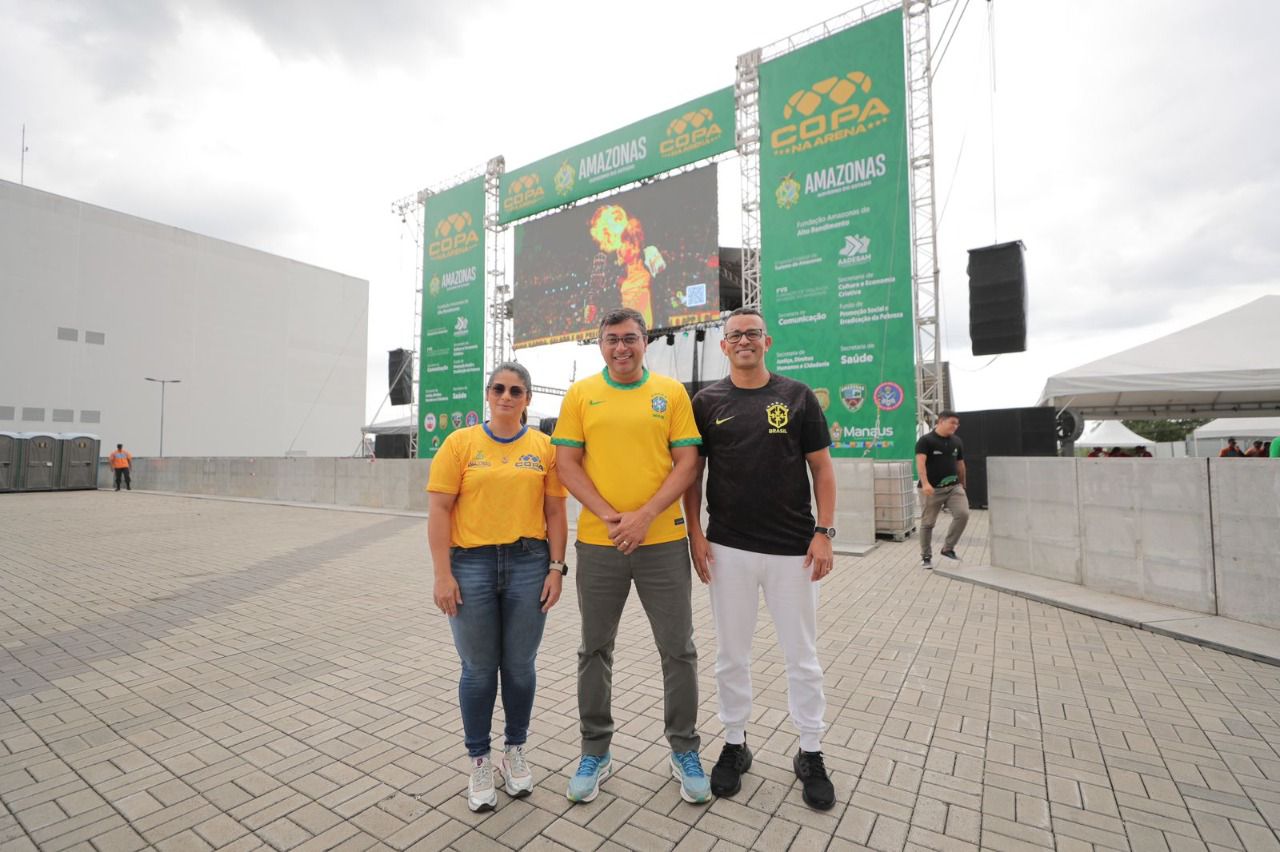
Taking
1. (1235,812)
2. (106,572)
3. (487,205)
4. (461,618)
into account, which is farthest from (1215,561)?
(487,205)

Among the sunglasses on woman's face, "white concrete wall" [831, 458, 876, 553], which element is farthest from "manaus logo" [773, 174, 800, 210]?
the sunglasses on woman's face

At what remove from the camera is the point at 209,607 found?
5.41 metres

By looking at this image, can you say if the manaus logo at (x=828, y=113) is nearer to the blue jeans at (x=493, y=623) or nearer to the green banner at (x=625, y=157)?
the green banner at (x=625, y=157)

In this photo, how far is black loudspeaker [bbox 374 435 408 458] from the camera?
25.9 meters

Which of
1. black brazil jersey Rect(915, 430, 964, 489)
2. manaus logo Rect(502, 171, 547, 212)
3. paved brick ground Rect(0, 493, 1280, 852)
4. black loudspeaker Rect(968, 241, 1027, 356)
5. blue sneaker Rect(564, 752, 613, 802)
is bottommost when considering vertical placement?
paved brick ground Rect(0, 493, 1280, 852)

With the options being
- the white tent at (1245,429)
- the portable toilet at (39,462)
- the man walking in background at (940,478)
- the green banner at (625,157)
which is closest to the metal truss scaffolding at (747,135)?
the green banner at (625,157)

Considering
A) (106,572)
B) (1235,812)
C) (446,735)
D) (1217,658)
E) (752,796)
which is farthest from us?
(106,572)

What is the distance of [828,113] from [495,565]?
14.7 meters

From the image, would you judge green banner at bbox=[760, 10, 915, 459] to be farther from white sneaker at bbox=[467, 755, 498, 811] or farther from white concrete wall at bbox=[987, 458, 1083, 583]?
white sneaker at bbox=[467, 755, 498, 811]

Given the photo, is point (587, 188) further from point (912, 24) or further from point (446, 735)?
point (446, 735)

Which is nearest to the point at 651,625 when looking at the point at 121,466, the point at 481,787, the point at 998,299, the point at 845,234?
the point at 481,787

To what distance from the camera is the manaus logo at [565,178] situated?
19281 mm

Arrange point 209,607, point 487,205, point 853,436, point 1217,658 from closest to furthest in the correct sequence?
point 1217,658
point 209,607
point 853,436
point 487,205

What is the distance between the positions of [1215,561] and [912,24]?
42.9ft
